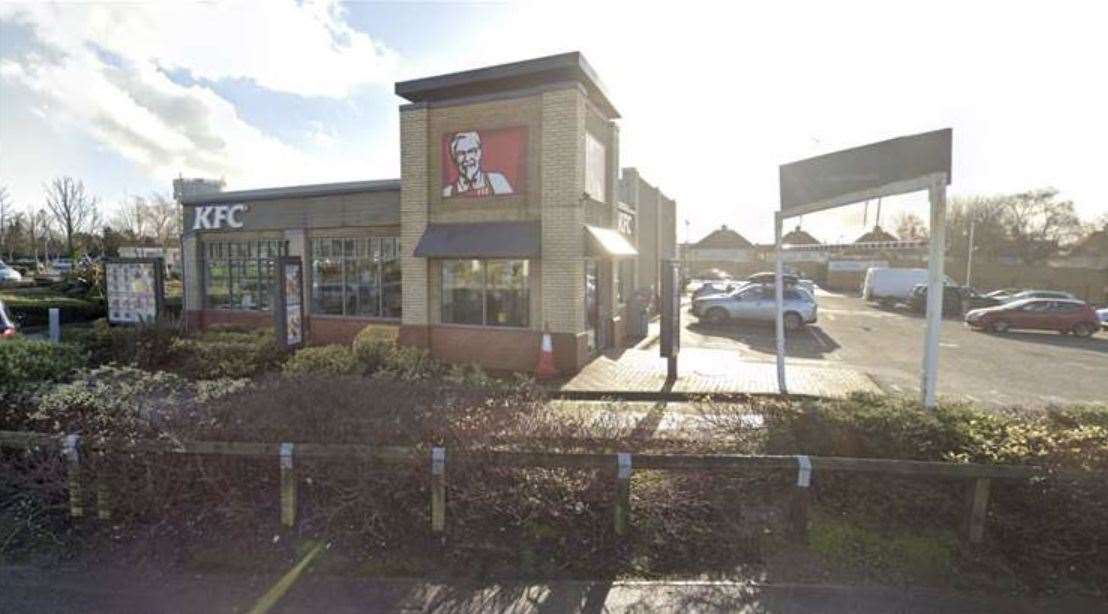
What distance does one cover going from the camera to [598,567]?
3711 mm

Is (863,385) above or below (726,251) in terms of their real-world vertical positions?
below

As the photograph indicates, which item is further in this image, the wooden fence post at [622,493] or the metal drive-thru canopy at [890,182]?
the metal drive-thru canopy at [890,182]

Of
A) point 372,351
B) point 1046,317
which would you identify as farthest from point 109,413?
point 1046,317

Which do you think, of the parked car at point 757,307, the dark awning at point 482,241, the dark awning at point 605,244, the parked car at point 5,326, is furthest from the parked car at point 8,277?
the parked car at point 757,307

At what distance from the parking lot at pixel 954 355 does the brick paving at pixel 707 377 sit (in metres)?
0.74

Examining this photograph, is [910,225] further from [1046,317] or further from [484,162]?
[484,162]

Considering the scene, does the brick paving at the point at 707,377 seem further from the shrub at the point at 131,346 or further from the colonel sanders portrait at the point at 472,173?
the shrub at the point at 131,346

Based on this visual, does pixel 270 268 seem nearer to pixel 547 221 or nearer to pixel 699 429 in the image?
pixel 547 221

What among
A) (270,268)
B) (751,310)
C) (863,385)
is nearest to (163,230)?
(270,268)

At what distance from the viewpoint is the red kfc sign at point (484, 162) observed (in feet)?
37.4

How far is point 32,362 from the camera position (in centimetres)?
613

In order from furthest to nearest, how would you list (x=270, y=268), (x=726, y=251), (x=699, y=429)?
(x=726, y=251), (x=270, y=268), (x=699, y=429)

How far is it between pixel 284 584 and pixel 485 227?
29.1ft

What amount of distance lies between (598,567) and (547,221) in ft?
27.0
